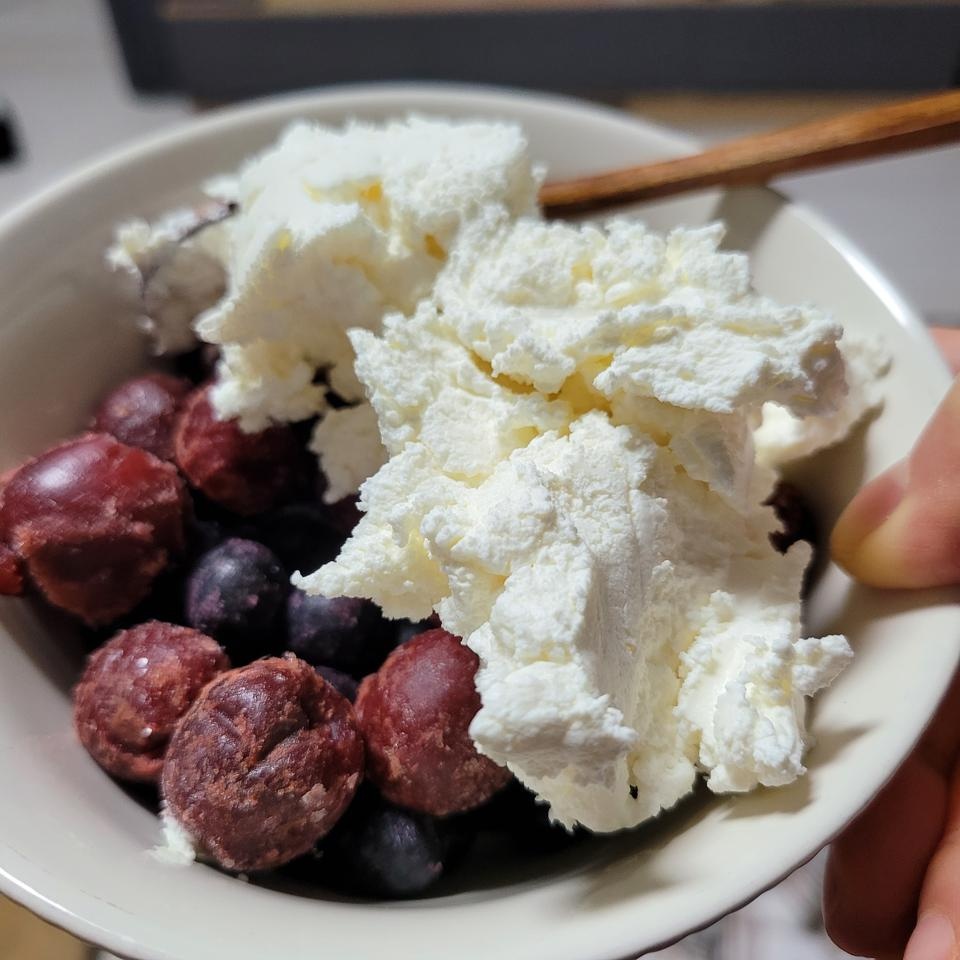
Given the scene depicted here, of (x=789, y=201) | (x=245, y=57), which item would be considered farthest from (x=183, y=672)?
(x=245, y=57)

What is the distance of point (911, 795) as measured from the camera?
672 mm

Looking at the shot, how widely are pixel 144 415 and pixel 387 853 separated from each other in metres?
0.39

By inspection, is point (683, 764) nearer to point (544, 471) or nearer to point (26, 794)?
point (544, 471)

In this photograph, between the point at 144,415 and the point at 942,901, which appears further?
the point at 144,415

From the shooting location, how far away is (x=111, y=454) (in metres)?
0.67

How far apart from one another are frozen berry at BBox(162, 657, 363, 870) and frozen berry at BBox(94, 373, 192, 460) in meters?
0.24

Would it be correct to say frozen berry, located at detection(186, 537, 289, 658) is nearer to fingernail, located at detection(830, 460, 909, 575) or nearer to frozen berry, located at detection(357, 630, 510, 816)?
frozen berry, located at detection(357, 630, 510, 816)

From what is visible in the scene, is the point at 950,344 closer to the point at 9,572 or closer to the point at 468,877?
the point at 468,877

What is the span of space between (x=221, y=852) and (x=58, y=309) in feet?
1.51

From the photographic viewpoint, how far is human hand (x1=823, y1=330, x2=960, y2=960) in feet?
1.87

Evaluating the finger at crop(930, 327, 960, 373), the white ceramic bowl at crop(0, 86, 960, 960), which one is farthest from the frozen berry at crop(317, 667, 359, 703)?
the finger at crop(930, 327, 960, 373)

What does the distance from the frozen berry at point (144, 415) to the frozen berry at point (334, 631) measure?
18 centimetres

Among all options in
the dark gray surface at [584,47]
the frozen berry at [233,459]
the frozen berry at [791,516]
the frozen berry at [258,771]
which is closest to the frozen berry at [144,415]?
the frozen berry at [233,459]

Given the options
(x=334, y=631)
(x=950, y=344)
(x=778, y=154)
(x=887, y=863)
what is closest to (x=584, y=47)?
(x=778, y=154)
